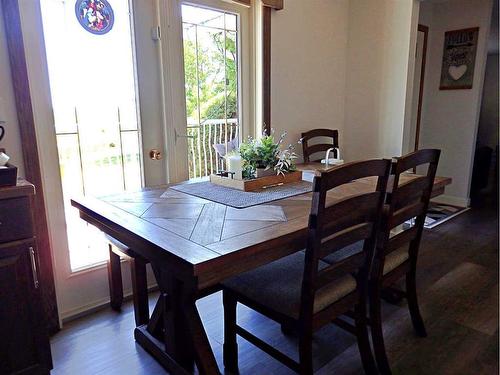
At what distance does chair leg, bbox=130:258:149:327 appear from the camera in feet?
6.10

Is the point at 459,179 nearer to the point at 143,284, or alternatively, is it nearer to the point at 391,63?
the point at 391,63

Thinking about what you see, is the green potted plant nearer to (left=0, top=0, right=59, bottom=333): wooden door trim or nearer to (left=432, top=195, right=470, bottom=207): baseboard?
(left=0, top=0, right=59, bottom=333): wooden door trim

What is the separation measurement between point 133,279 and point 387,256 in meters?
1.29

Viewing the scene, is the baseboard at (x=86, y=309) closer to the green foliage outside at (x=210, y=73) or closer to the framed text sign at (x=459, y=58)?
the green foliage outside at (x=210, y=73)

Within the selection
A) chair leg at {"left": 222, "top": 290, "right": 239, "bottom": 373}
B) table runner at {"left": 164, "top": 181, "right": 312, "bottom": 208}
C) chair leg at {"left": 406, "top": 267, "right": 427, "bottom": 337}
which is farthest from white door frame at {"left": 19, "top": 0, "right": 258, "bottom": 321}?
chair leg at {"left": 406, "top": 267, "right": 427, "bottom": 337}

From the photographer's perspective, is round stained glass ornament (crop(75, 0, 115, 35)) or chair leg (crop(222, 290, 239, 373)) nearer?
chair leg (crop(222, 290, 239, 373))

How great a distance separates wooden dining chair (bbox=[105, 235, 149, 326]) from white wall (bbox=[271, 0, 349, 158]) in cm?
167

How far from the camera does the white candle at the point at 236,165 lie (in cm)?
206

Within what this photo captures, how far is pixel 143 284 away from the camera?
1899 millimetres

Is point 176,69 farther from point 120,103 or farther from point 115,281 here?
point 115,281

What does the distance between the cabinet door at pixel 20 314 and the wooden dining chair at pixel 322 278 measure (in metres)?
0.81

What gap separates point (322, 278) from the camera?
136 centimetres

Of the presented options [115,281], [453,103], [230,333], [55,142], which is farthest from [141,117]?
[453,103]

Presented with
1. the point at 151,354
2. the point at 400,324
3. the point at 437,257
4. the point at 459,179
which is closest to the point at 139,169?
the point at 151,354
